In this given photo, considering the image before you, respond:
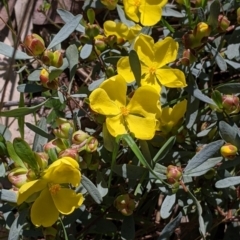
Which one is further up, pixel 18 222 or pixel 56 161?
pixel 56 161

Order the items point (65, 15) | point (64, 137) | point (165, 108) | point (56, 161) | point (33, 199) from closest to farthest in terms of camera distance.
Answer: point (56, 161) → point (33, 199) → point (64, 137) → point (165, 108) → point (65, 15)

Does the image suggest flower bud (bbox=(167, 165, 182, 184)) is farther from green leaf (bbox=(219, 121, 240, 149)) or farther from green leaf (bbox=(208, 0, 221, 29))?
green leaf (bbox=(208, 0, 221, 29))

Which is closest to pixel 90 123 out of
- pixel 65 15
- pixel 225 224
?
pixel 65 15

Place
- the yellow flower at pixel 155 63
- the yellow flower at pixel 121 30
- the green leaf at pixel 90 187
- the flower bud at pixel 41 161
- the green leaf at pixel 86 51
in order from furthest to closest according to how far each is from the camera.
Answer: the yellow flower at pixel 121 30
the green leaf at pixel 86 51
the yellow flower at pixel 155 63
the green leaf at pixel 90 187
the flower bud at pixel 41 161

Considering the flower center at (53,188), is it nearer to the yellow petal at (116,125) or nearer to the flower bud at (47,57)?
the yellow petal at (116,125)

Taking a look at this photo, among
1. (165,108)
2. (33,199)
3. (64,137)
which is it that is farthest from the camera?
(165,108)

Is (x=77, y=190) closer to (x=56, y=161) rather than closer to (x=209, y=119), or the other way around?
(x=56, y=161)

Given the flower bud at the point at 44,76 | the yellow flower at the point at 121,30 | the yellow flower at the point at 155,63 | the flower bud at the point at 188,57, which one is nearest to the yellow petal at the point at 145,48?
the yellow flower at the point at 155,63

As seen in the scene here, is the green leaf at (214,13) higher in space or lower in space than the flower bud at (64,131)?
higher
